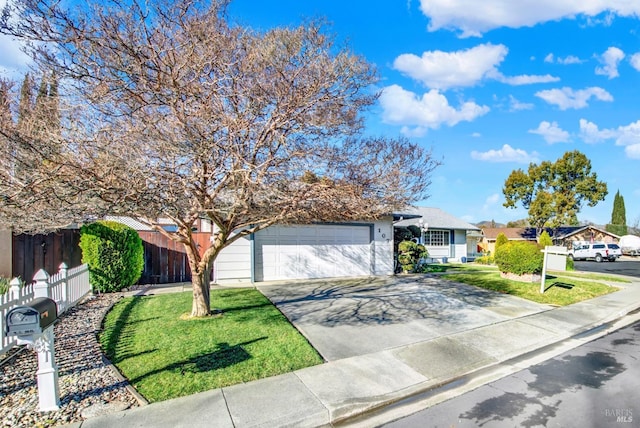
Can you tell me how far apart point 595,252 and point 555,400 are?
103 ft

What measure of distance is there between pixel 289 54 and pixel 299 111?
2.81 ft

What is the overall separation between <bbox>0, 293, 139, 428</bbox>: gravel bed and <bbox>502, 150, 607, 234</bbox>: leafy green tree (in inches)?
1369

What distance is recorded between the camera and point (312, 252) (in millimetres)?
13156

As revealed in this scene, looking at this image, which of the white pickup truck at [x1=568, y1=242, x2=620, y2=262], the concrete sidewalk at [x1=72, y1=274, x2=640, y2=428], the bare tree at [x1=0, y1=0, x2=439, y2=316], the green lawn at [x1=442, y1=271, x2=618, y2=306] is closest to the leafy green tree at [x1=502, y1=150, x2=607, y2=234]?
the white pickup truck at [x1=568, y1=242, x2=620, y2=262]

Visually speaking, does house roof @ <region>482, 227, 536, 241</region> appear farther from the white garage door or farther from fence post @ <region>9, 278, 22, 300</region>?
fence post @ <region>9, 278, 22, 300</region>

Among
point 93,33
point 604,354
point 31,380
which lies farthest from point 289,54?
point 604,354

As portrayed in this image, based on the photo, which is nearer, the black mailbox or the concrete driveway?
the black mailbox

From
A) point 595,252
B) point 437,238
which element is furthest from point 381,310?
point 595,252

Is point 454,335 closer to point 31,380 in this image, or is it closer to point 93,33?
point 31,380

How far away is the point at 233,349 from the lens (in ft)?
17.7

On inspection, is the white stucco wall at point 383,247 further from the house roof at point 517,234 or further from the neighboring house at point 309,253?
the house roof at point 517,234

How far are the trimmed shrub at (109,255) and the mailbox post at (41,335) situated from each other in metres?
6.35

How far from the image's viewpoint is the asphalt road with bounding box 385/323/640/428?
370 cm

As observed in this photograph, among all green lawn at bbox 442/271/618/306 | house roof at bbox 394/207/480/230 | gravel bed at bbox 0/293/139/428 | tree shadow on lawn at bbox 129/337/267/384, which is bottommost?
green lawn at bbox 442/271/618/306
